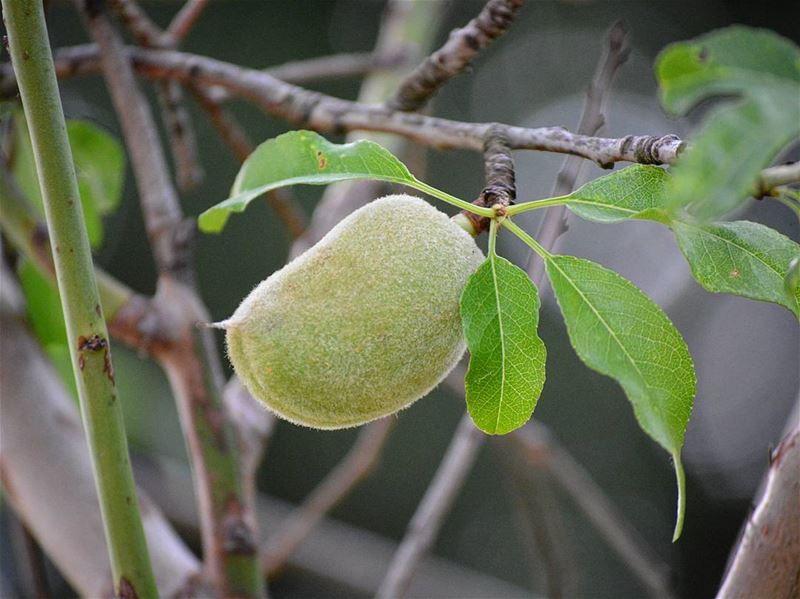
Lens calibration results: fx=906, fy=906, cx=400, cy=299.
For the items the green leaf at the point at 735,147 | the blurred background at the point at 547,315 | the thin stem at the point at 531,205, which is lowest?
the blurred background at the point at 547,315

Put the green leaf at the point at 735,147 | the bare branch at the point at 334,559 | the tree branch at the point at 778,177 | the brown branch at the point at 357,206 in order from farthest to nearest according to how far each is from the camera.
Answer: the bare branch at the point at 334,559
the brown branch at the point at 357,206
the tree branch at the point at 778,177
the green leaf at the point at 735,147

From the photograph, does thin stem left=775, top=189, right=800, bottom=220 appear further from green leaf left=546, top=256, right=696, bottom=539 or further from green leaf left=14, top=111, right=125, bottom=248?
green leaf left=14, top=111, right=125, bottom=248

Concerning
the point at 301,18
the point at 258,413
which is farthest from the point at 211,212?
the point at 301,18

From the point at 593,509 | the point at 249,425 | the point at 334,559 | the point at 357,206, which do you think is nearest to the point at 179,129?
the point at 357,206

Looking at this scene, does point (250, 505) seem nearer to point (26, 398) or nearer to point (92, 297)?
point (26, 398)

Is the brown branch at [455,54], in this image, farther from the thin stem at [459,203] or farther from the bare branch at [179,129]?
the bare branch at [179,129]

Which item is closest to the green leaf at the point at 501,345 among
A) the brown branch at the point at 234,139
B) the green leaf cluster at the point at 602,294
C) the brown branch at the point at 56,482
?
the green leaf cluster at the point at 602,294

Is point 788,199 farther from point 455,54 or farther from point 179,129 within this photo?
point 179,129
